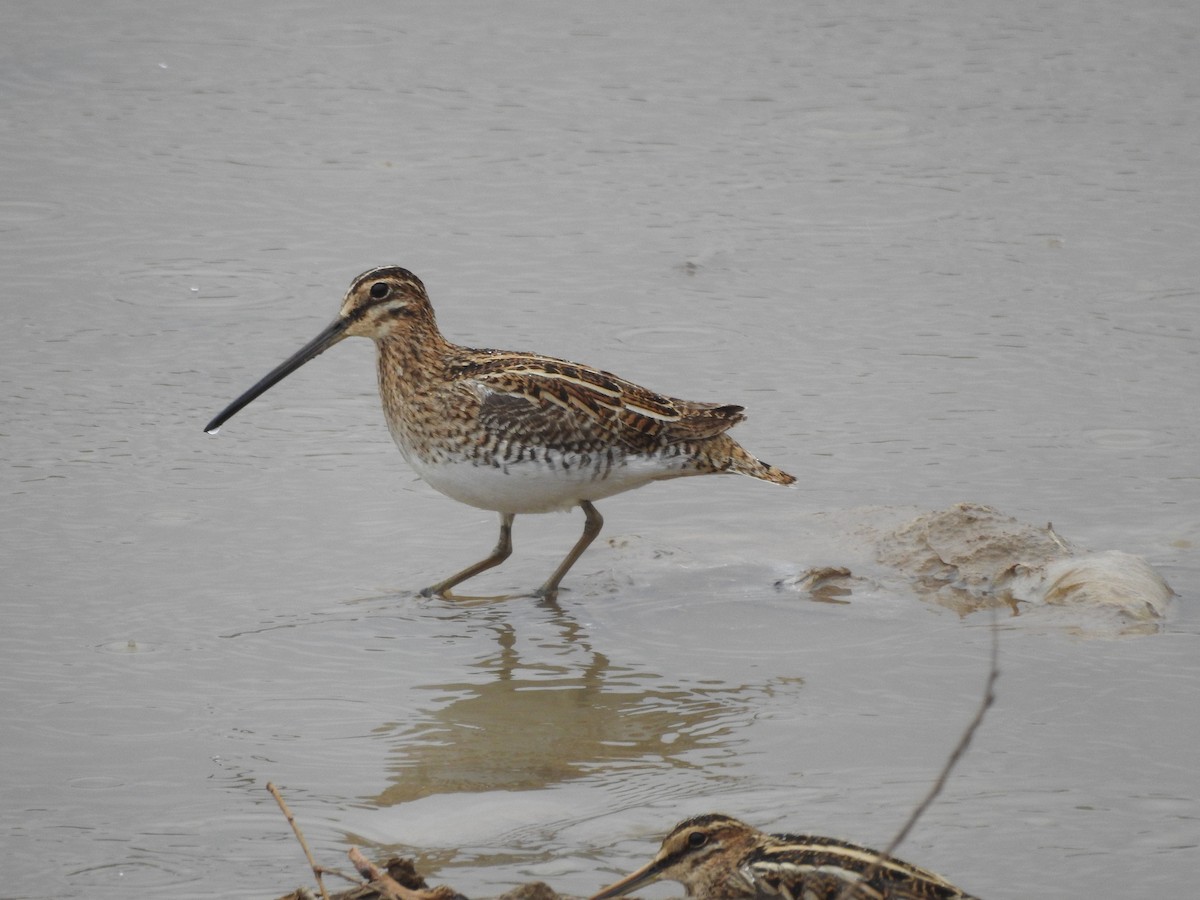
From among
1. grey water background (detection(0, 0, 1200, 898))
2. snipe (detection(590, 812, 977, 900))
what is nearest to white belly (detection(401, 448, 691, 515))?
grey water background (detection(0, 0, 1200, 898))

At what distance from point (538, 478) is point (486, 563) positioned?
17.0 inches

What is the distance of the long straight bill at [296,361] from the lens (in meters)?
7.26

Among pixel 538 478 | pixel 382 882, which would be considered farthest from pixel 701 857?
pixel 538 478

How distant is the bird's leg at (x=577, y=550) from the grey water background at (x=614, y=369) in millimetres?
143

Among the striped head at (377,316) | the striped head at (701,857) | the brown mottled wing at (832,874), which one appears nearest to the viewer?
the brown mottled wing at (832,874)

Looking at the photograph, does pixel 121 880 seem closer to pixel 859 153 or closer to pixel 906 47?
pixel 859 153

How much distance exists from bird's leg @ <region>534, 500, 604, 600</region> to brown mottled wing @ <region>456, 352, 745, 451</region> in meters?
0.35

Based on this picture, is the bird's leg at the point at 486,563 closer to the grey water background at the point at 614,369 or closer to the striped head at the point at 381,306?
the grey water background at the point at 614,369

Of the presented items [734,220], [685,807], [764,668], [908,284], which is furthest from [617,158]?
[685,807]

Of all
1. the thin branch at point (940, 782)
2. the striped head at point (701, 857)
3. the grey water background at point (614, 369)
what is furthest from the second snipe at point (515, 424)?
the thin branch at point (940, 782)

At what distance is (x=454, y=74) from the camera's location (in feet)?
40.3

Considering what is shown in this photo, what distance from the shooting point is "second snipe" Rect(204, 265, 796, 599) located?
22.2 feet

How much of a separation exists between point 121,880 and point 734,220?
6593 mm

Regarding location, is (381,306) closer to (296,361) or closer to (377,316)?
(377,316)
